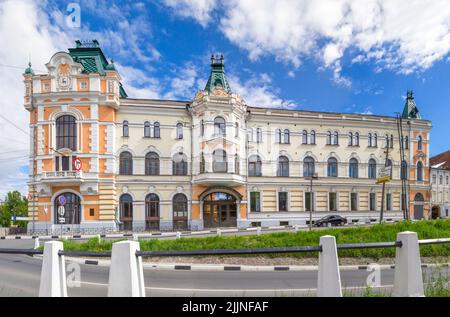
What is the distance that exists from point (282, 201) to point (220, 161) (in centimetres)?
823

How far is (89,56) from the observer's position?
82.6 feet

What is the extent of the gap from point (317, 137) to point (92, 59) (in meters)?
24.2

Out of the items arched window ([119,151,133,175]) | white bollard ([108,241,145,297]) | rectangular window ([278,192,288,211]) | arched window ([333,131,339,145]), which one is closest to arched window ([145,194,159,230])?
arched window ([119,151,133,175])

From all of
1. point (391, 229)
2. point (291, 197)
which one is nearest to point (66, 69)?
point (291, 197)

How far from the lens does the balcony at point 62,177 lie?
73.0 feet

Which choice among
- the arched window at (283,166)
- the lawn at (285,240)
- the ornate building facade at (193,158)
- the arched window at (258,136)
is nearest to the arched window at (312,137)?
the ornate building facade at (193,158)

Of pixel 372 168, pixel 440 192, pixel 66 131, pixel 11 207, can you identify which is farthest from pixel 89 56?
pixel 440 192

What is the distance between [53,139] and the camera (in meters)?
23.2

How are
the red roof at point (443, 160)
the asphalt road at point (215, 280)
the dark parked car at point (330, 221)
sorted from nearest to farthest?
the asphalt road at point (215, 280), the dark parked car at point (330, 221), the red roof at point (443, 160)

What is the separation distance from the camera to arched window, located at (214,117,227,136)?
25094 millimetres

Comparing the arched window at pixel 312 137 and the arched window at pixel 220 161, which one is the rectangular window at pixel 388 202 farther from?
the arched window at pixel 220 161

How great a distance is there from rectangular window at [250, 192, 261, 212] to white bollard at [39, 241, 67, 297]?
2431 cm

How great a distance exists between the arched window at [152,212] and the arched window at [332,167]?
18809 mm

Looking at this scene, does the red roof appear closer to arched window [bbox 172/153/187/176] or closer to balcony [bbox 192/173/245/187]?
balcony [bbox 192/173/245/187]
